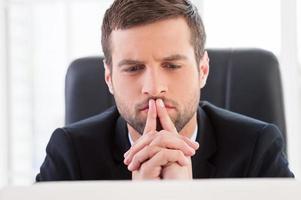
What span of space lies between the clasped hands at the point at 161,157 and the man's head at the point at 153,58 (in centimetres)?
9

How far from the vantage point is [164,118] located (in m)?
0.63

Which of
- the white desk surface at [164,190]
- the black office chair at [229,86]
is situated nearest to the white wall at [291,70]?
the black office chair at [229,86]

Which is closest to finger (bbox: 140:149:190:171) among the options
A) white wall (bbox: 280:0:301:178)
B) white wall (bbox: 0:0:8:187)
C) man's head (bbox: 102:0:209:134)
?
man's head (bbox: 102:0:209:134)

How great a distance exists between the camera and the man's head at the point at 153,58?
0.66 meters

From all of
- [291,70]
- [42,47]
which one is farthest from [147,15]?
[42,47]

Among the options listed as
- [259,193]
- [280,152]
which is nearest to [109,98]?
[280,152]

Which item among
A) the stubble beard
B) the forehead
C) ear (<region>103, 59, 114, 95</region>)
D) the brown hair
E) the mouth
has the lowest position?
the stubble beard

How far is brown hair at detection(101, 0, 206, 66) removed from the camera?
2.21ft

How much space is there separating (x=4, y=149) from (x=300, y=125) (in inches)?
36.4

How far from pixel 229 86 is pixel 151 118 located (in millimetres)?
153

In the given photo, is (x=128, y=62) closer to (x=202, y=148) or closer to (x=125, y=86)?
(x=125, y=86)

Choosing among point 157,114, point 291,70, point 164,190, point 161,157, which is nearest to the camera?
point 164,190

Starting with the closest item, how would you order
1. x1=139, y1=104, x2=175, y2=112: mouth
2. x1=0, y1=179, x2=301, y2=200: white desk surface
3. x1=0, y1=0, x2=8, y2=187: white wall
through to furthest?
x1=0, y1=179, x2=301, y2=200: white desk surface, x1=139, y1=104, x2=175, y2=112: mouth, x1=0, y1=0, x2=8, y2=187: white wall

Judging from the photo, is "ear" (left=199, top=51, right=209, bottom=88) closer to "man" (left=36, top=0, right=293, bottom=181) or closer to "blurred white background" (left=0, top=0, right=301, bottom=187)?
"man" (left=36, top=0, right=293, bottom=181)
